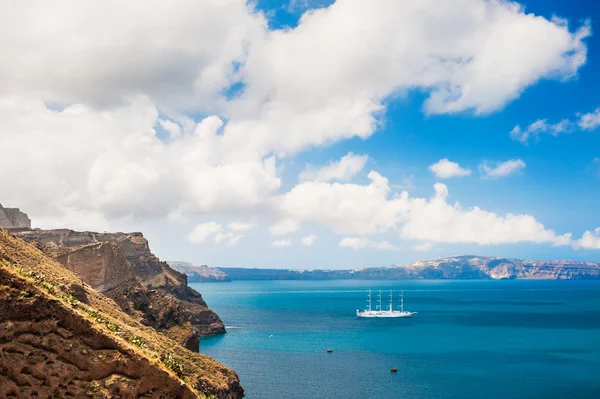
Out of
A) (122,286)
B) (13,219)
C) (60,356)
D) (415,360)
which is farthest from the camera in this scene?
(13,219)

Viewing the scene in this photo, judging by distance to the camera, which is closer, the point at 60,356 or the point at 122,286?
the point at 60,356

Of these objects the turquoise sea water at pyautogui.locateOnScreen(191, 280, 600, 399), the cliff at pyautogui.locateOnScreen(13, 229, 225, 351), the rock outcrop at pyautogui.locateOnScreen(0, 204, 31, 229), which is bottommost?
the turquoise sea water at pyautogui.locateOnScreen(191, 280, 600, 399)

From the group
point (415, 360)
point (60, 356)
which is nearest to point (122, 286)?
point (415, 360)

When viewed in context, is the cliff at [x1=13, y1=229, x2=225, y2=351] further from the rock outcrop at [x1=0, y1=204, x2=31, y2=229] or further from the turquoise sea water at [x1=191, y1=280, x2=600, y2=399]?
the rock outcrop at [x1=0, y1=204, x2=31, y2=229]

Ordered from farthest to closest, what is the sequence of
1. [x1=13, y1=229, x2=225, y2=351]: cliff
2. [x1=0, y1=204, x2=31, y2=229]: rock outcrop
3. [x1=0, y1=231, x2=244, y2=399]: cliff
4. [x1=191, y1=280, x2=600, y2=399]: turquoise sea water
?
[x1=0, y1=204, x2=31, y2=229]: rock outcrop, [x1=13, y1=229, x2=225, y2=351]: cliff, [x1=191, y1=280, x2=600, y2=399]: turquoise sea water, [x1=0, y1=231, x2=244, y2=399]: cliff

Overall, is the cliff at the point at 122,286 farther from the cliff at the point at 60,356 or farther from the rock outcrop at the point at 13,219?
the cliff at the point at 60,356

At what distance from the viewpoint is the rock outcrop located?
130625 millimetres

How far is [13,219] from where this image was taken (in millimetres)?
136500

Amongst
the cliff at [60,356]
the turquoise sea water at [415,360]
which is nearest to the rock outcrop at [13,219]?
the turquoise sea water at [415,360]

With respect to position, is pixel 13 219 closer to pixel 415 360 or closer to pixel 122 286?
pixel 122 286

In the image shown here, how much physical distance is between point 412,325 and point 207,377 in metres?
143

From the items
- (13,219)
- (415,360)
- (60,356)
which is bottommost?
(415,360)

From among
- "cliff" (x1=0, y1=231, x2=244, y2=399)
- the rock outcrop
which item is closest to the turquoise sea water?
the rock outcrop

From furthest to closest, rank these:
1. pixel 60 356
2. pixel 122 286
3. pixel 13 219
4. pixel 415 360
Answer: pixel 13 219, pixel 415 360, pixel 122 286, pixel 60 356
